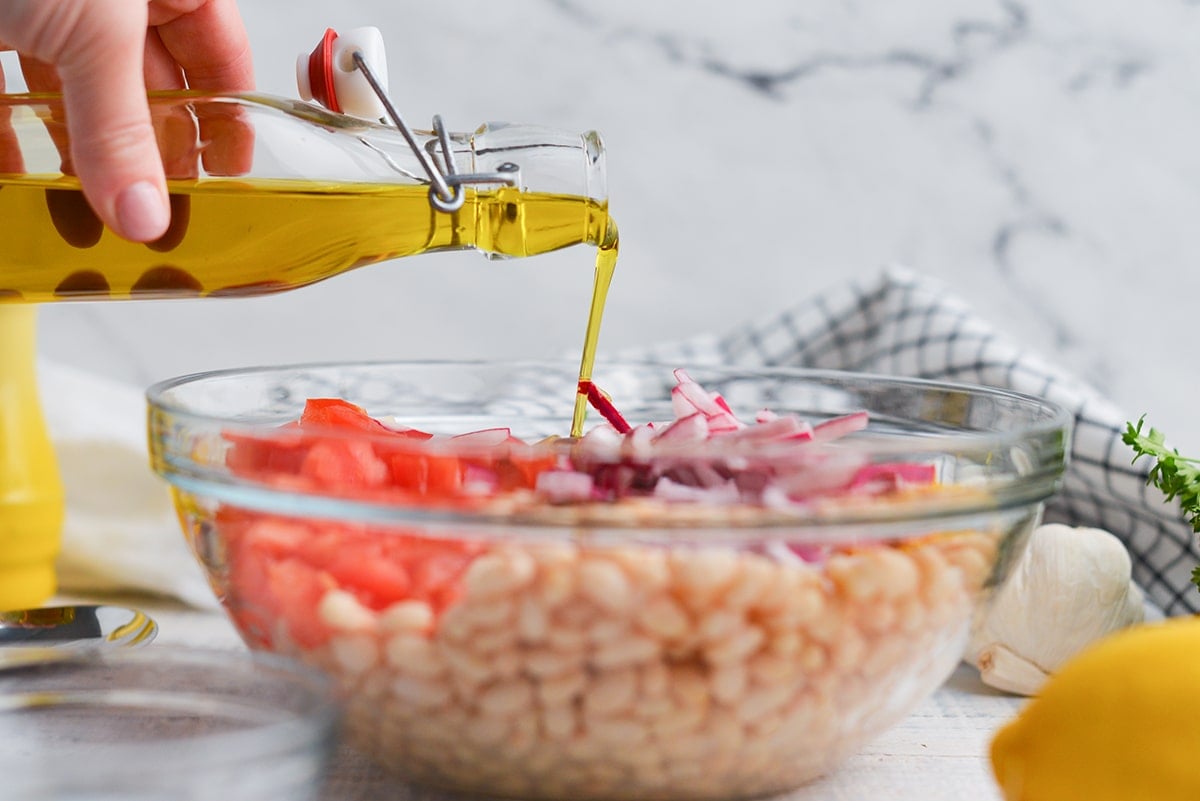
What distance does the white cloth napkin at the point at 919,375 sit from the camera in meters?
0.94

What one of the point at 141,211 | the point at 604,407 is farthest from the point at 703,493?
the point at 141,211

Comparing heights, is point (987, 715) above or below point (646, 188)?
below

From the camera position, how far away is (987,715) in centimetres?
72

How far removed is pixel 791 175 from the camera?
146 cm

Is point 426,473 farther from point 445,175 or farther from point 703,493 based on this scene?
point 445,175

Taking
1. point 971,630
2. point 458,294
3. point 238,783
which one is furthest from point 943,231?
point 238,783

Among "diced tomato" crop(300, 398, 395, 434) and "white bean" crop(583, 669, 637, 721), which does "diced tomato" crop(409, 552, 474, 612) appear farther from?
"diced tomato" crop(300, 398, 395, 434)

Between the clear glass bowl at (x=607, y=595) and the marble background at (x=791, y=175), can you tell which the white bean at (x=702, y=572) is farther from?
the marble background at (x=791, y=175)

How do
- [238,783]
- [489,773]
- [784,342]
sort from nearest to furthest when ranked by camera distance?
[238,783] < [489,773] < [784,342]

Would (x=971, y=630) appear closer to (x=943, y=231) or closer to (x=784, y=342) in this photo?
(x=784, y=342)

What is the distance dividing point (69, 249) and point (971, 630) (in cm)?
53

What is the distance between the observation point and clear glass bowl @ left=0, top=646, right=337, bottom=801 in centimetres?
37

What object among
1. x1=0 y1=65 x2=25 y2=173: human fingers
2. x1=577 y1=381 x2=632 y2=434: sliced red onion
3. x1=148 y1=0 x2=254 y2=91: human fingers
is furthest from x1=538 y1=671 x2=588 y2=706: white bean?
x1=148 y1=0 x2=254 y2=91: human fingers

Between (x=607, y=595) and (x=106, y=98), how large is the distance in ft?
1.25
